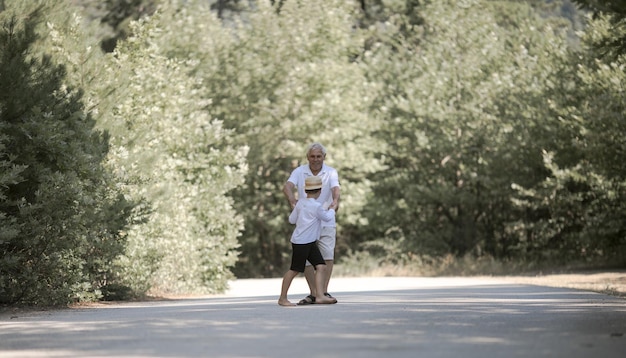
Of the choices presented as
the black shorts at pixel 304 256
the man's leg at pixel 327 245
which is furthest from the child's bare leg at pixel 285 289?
the man's leg at pixel 327 245

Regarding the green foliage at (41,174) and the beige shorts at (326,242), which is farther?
the green foliage at (41,174)

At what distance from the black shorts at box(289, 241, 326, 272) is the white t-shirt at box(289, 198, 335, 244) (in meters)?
0.07

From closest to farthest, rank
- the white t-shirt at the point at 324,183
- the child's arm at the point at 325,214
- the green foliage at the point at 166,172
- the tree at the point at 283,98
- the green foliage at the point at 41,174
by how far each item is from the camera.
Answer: the child's arm at the point at 325,214
the white t-shirt at the point at 324,183
the green foliage at the point at 41,174
the green foliage at the point at 166,172
the tree at the point at 283,98

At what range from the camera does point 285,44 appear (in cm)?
4388

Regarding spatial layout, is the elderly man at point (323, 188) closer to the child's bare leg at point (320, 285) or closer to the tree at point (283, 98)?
the child's bare leg at point (320, 285)

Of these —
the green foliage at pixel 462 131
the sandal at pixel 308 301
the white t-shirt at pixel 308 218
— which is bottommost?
the green foliage at pixel 462 131

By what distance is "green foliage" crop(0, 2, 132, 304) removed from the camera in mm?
16250

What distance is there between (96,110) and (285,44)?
23.5 meters

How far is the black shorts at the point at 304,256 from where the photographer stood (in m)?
14.9

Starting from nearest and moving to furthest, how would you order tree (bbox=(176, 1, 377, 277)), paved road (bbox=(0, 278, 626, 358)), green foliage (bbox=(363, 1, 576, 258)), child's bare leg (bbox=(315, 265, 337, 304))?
paved road (bbox=(0, 278, 626, 358)) < child's bare leg (bbox=(315, 265, 337, 304)) < green foliage (bbox=(363, 1, 576, 258)) < tree (bbox=(176, 1, 377, 277))

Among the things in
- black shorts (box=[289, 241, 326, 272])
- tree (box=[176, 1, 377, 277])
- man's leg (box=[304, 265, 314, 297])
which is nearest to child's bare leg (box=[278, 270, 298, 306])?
black shorts (box=[289, 241, 326, 272])

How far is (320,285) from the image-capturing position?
15055 mm

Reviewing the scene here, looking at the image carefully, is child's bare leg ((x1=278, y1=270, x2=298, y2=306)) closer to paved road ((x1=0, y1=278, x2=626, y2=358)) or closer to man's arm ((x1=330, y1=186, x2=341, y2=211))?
paved road ((x1=0, y1=278, x2=626, y2=358))

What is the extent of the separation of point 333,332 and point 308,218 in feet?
14.8
